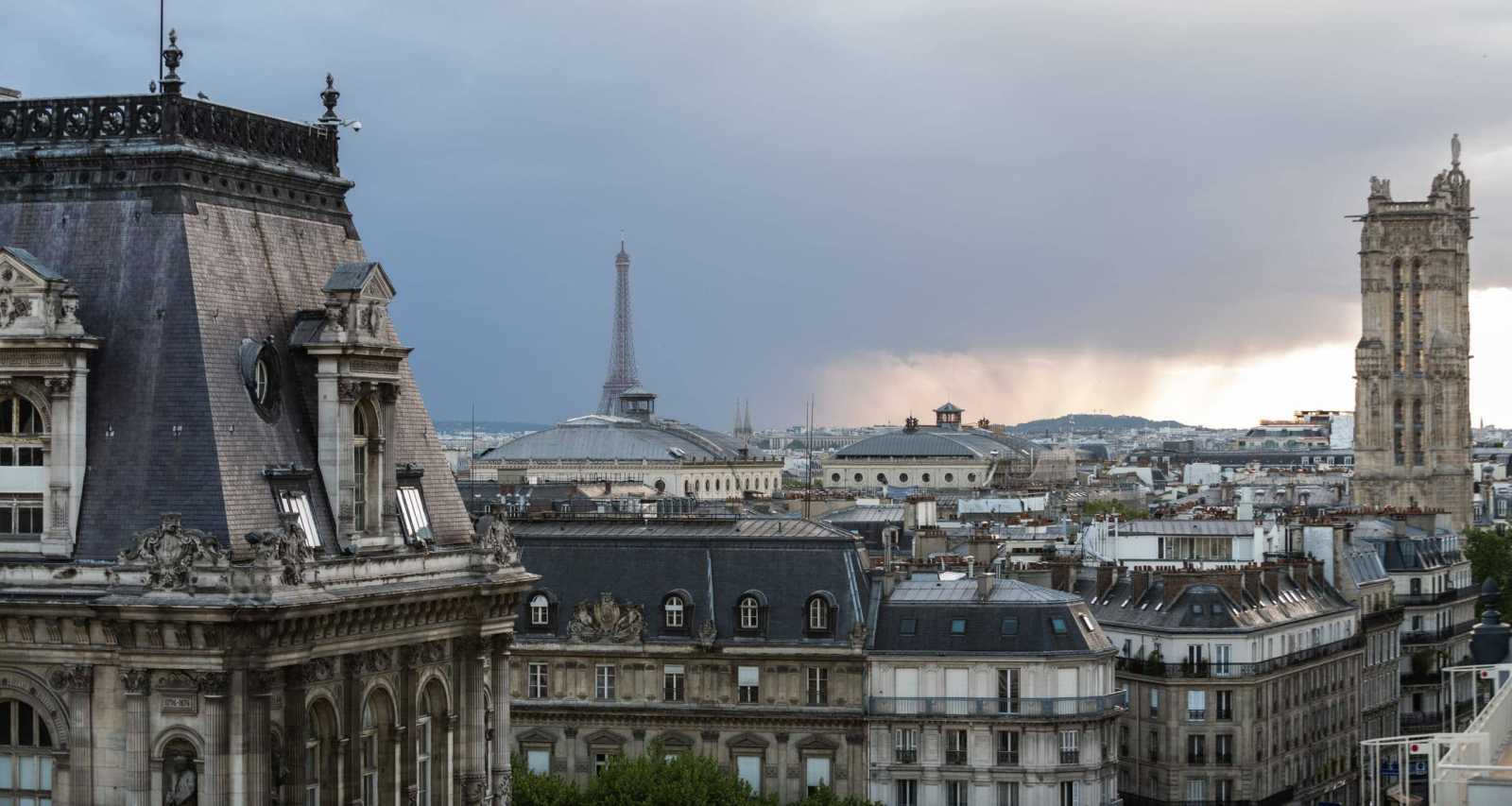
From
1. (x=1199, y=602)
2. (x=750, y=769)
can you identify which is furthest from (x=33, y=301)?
(x=1199, y=602)

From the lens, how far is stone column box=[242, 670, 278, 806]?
150 ft

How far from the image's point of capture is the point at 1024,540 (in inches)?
5969

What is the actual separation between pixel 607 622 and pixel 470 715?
139ft

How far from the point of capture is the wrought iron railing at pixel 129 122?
49812 millimetres

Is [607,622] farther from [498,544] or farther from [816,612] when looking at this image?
[498,544]

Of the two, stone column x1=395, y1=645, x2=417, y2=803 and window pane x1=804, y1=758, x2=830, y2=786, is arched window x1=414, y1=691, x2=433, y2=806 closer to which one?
stone column x1=395, y1=645, x2=417, y2=803

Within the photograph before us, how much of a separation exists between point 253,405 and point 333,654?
4.46 m

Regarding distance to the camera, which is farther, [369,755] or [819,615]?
[819,615]

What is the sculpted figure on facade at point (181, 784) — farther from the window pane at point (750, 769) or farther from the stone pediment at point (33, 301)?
the window pane at point (750, 769)

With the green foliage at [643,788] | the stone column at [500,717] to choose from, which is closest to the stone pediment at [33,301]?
the stone column at [500,717]

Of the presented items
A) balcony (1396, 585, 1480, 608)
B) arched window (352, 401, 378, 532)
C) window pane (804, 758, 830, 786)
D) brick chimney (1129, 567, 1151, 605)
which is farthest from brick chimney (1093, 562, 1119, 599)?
arched window (352, 401, 378, 532)

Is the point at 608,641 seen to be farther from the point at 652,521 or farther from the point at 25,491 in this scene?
the point at 25,491

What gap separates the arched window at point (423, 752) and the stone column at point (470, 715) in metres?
0.82

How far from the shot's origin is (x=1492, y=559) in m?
170
